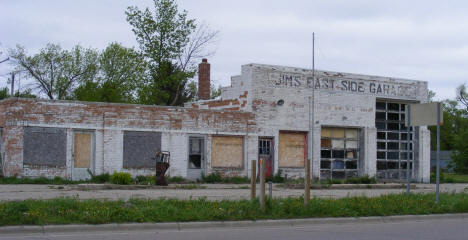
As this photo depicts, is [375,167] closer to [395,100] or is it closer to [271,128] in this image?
[395,100]

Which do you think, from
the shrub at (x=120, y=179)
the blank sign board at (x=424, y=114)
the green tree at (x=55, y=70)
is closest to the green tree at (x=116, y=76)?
the green tree at (x=55, y=70)

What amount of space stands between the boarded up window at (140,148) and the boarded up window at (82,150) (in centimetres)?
160

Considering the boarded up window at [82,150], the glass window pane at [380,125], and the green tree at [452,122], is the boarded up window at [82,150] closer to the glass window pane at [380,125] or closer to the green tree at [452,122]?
the glass window pane at [380,125]

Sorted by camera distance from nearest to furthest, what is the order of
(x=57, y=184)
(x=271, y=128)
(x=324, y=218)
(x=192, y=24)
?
1. (x=324, y=218)
2. (x=57, y=184)
3. (x=271, y=128)
4. (x=192, y=24)

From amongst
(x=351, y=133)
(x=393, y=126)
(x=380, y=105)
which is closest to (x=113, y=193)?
(x=351, y=133)

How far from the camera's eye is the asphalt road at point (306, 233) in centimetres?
1216

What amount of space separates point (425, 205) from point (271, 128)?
14265 millimetres

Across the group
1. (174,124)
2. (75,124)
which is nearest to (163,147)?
(174,124)

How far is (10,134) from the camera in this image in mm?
25484

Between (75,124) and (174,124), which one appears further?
(174,124)

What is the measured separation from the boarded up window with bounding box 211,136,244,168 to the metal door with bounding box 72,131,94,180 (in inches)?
234

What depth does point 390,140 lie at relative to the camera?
35906 mm

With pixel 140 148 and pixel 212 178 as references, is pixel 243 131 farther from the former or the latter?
pixel 140 148

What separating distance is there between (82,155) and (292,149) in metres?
10.9
